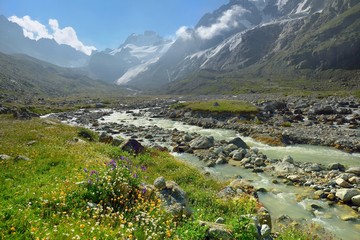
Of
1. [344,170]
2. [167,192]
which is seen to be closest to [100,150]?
[167,192]

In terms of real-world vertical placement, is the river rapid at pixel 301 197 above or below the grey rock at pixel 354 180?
below

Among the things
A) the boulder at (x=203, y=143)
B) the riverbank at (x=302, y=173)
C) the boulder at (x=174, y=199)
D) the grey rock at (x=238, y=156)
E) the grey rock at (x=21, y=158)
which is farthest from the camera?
the boulder at (x=203, y=143)

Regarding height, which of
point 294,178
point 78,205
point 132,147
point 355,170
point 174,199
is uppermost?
point 78,205

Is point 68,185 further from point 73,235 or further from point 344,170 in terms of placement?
point 344,170

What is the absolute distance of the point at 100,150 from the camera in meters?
17.1

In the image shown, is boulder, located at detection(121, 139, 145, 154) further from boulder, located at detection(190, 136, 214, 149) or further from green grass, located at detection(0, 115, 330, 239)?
boulder, located at detection(190, 136, 214, 149)

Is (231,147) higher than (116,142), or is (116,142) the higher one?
(116,142)

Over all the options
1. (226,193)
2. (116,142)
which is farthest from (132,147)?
(226,193)

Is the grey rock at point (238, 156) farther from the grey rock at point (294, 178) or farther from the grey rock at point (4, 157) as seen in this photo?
the grey rock at point (4, 157)

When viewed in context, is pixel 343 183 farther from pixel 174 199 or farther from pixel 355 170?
pixel 174 199

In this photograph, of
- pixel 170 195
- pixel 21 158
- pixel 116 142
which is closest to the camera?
pixel 170 195

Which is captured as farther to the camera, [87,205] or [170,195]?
[170,195]

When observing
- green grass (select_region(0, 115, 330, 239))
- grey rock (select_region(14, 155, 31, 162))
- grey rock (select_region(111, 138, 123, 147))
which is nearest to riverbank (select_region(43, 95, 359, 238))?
green grass (select_region(0, 115, 330, 239))

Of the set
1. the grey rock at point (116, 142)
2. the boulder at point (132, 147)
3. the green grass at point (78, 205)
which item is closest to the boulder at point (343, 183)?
the green grass at point (78, 205)
